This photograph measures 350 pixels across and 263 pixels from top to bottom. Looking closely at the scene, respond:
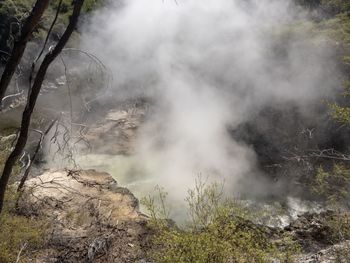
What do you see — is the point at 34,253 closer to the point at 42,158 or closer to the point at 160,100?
the point at 42,158

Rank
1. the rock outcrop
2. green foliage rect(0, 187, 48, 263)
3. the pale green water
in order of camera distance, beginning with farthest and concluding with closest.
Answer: the pale green water < the rock outcrop < green foliage rect(0, 187, 48, 263)

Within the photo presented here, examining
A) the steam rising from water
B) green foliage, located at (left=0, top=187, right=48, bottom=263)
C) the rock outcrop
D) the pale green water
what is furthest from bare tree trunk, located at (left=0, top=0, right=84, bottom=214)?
the pale green water

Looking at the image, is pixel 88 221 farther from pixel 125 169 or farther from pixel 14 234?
pixel 125 169

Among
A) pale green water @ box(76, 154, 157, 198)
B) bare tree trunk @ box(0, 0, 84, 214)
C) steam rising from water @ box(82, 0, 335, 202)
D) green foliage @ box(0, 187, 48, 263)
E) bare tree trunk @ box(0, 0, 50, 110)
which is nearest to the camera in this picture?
bare tree trunk @ box(0, 0, 50, 110)

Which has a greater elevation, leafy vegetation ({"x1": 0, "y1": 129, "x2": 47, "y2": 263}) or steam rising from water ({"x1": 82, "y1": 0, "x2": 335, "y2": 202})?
steam rising from water ({"x1": 82, "y1": 0, "x2": 335, "y2": 202})

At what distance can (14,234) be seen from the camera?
10547mm

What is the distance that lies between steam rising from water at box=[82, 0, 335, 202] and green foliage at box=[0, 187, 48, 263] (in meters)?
7.37

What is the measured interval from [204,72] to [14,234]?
59.7 feet

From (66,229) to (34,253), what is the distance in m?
1.71

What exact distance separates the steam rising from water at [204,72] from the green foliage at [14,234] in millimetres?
7367

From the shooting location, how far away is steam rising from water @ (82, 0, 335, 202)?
21406 mm

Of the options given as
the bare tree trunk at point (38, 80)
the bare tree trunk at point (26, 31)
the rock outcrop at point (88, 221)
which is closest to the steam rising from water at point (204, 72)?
the rock outcrop at point (88, 221)

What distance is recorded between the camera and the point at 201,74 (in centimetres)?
2669

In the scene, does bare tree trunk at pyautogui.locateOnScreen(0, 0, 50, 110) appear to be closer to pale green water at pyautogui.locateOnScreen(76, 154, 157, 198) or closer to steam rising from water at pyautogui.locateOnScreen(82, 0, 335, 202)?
steam rising from water at pyautogui.locateOnScreen(82, 0, 335, 202)
